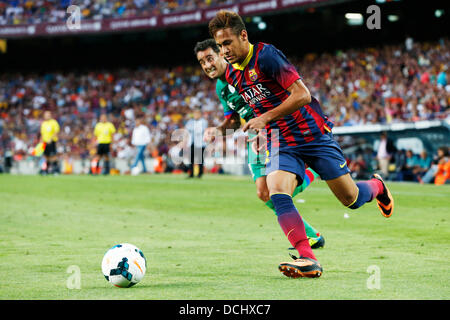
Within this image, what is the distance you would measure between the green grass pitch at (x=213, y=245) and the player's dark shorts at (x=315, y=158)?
866 millimetres

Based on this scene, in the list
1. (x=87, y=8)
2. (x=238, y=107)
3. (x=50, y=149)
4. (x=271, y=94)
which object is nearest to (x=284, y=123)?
(x=271, y=94)

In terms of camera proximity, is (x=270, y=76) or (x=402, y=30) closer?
(x=270, y=76)

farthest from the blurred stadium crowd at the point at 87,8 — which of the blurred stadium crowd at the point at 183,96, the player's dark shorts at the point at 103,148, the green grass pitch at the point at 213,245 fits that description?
the green grass pitch at the point at 213,245

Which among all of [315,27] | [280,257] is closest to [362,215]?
[280,257]

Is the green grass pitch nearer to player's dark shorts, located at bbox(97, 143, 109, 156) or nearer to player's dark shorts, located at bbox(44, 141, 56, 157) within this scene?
player's dark shorts, located at bbox(44, 141, 56, 157)

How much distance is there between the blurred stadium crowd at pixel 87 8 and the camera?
3706cm

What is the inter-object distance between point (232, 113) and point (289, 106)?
7.51ft

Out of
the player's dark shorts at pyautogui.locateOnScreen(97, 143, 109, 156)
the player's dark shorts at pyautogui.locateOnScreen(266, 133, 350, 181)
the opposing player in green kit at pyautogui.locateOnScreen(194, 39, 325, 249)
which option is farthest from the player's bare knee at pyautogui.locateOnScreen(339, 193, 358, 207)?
the player's dark shorts at pyautogui.locateOnScreen(97, 143, 109, 156)

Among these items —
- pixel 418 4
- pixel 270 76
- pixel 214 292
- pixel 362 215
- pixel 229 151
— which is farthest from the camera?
pixel 418 4

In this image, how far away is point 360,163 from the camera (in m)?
21.8

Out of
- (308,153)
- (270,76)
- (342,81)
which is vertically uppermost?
(342,81)

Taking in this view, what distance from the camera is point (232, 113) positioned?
25.8ft

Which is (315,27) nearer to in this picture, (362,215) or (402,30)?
(402,30)

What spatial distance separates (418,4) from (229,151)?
35.7 ft
